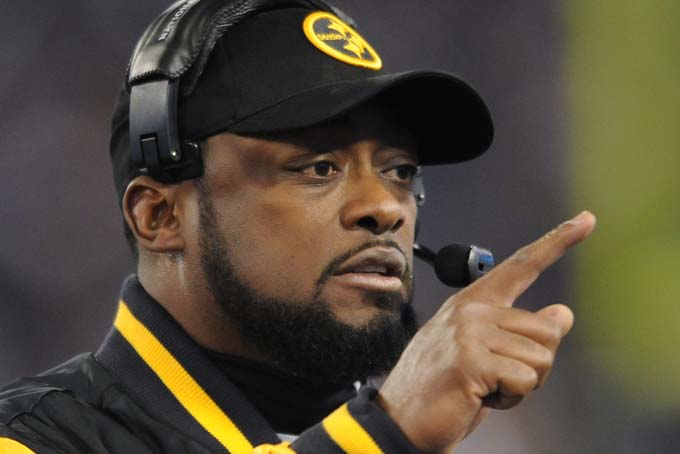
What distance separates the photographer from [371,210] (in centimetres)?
153

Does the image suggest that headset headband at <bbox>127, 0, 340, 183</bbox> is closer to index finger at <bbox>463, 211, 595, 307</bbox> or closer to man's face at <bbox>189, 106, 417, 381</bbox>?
man's face at <bbox>189, 106, 417, 381</bbox>

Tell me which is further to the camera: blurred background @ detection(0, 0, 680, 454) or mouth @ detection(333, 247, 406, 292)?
blurred background @ detection(0, 0, 680, 454)

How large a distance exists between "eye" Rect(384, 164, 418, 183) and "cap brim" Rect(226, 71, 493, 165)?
7 cm

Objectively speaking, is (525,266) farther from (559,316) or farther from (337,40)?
(337,40)

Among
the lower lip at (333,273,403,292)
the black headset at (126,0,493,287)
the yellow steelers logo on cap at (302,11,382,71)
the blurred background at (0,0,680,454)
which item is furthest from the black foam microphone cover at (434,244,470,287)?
the blurred background at (0,0,680,454)

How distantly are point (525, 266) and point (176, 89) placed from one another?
580mm

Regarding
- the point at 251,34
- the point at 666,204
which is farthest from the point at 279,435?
the point at 666,204

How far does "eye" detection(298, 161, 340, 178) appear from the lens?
1.57 meters

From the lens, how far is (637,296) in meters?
A: 3.11

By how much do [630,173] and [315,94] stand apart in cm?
179

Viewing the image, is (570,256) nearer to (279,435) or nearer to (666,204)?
(666,204)

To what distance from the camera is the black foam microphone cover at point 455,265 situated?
162 cm

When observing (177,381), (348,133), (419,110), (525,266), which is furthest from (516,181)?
(525,266)

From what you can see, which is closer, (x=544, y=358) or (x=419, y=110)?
(x=544, y=358)
